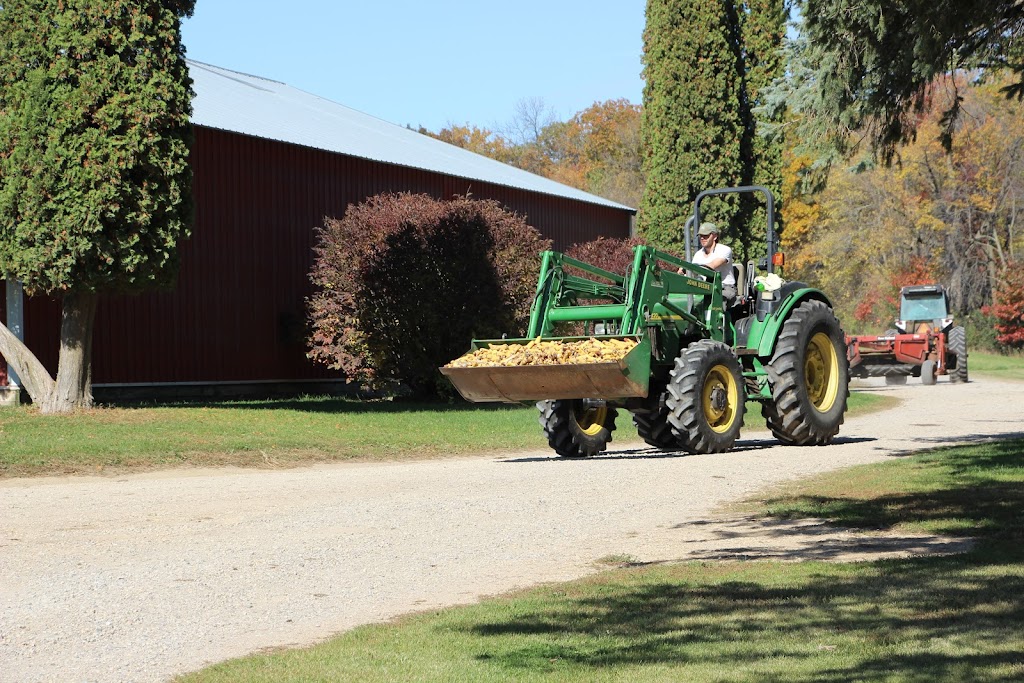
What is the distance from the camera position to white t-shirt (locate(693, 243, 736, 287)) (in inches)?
621

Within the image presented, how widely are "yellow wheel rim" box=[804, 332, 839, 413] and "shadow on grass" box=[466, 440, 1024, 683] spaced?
316 inches

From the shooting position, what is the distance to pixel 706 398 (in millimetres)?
14555

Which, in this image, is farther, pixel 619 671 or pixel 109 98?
pixel 109 98

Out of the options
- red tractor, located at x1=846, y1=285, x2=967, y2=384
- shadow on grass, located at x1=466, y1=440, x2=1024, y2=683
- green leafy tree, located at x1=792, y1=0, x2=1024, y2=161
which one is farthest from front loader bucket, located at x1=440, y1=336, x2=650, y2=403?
red tractor, located at x1=846, y1=285, x2=967, y2=384

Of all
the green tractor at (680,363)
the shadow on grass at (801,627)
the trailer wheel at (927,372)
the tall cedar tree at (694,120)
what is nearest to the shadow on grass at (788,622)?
the shadow on grass at (801,627)

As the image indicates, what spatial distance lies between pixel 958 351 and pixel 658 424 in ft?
67.4

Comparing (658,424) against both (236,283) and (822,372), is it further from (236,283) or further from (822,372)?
(236,283)

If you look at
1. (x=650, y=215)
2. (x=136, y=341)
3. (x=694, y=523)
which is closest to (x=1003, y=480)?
(x=694, y=523)

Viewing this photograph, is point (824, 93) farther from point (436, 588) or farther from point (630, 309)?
point (436, 588)

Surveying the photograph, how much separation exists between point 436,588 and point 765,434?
12737 mm

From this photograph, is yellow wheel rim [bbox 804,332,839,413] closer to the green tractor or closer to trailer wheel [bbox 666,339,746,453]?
the green tractor

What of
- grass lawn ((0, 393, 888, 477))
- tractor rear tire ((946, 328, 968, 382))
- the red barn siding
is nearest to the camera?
grass lawn ((0, 393, 888, 477))

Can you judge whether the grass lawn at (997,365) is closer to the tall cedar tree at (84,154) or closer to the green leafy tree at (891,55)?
the green leafy tree at (891,55)

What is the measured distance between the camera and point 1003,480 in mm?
11508
